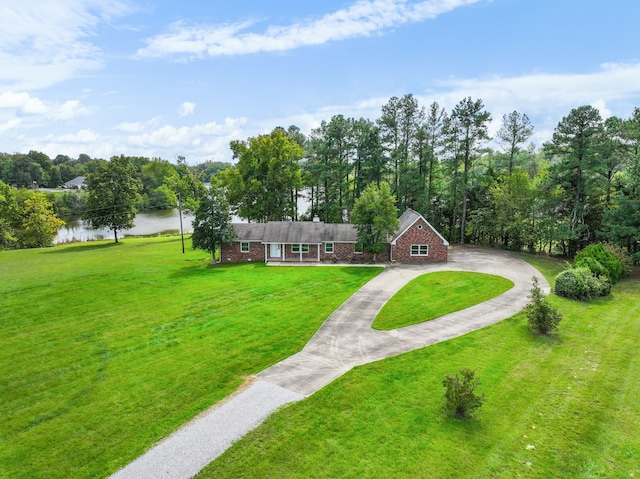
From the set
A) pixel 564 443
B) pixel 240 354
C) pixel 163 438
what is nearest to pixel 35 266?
pixel 240 354

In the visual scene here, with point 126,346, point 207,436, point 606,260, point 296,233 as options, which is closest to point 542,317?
point 606,260

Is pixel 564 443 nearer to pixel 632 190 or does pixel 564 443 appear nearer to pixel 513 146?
pixel 632 190

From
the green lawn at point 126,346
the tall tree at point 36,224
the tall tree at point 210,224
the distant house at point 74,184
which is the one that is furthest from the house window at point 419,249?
the distant house at point 74,184

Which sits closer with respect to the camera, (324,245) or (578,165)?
(578,165)

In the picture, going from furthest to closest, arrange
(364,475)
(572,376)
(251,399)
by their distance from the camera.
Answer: (572,376) < (251,399) < (364,475)

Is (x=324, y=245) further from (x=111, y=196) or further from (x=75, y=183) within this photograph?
(x=75, y=183)

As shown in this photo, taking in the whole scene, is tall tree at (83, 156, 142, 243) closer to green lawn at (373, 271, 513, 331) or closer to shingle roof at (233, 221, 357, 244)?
shingle roof at (233, 221, 357, 244)
